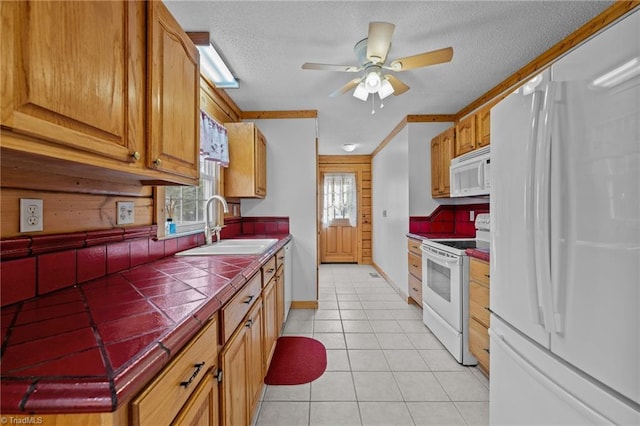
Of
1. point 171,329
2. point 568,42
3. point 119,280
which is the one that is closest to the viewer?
point 171,329

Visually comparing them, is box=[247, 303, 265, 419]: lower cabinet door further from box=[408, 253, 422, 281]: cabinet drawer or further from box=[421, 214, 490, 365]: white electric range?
box=[408, 253, 422, 281]: cabinet drawer

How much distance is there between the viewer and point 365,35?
195cm

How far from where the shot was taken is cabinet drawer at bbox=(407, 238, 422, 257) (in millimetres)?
3205

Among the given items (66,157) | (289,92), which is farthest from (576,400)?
(289,92)

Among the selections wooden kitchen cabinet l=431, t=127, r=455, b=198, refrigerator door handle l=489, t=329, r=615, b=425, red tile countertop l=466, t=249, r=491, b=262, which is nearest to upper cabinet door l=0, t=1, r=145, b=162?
refrigerator door handle l=489, t=329, r=615, b=425

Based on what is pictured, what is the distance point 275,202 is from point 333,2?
2300 mm

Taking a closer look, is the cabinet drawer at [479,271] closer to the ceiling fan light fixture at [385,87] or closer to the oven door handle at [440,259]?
the oven door handle at [440,259]

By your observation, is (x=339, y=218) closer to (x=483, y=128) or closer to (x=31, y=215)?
(x=483, y=128)

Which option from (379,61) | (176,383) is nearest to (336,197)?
(379,61)

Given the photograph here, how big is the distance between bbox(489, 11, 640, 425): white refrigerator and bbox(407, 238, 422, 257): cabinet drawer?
201 centimetres

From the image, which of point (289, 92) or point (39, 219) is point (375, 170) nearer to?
point (289, 92)

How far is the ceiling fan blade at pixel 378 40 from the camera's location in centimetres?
161

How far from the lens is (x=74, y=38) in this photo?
0.75 m

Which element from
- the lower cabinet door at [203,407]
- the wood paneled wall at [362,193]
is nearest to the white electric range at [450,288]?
the lower cabinet door at [203,407]
